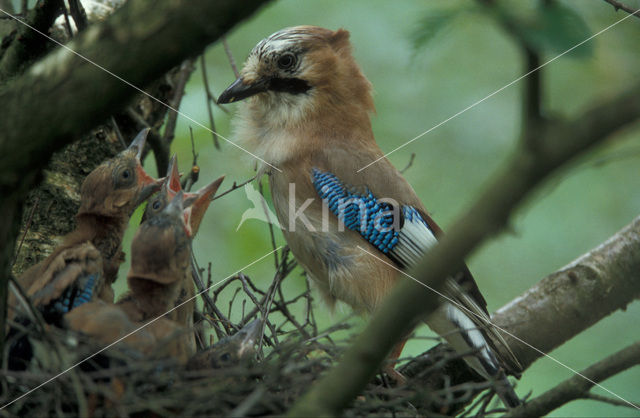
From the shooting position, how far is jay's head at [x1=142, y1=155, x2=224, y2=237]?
359 cm

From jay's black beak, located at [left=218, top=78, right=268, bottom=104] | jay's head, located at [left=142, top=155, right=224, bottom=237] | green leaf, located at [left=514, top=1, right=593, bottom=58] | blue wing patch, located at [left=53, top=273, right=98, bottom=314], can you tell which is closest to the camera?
green leaf, located at [left=514, top=1, right=593, bottom=58]

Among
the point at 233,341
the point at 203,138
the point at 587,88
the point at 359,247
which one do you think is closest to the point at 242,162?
the point at 203,138

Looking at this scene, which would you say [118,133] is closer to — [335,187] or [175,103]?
[175,103]

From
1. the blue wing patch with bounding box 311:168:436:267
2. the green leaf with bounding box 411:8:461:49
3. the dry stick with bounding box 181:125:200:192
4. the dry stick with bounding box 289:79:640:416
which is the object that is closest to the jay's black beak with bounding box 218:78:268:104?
the dry stick with bounding box 181:125:200:192

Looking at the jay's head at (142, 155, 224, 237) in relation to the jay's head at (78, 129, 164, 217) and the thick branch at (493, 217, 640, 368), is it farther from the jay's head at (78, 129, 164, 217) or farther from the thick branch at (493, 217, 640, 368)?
the thick branch at (493, 217, 640, 368)

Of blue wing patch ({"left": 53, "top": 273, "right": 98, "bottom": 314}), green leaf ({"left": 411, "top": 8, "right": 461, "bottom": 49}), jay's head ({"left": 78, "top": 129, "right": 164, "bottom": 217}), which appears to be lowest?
blue wing patch ({"left": 53, "top": 273, "right": 98, "bottom": 314})

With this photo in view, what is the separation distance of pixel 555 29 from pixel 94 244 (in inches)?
102

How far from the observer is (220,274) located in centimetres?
438

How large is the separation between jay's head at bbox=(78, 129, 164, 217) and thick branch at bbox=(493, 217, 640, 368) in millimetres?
2116

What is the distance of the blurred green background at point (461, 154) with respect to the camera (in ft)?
10.0

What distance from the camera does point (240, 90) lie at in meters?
3.98

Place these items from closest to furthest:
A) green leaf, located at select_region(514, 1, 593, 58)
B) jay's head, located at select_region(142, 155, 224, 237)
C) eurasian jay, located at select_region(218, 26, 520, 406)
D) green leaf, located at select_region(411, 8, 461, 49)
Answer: green leaf, located at select_region(514, 1, 593, 58) < green leaf, located at select_region(411, 8, 461, 49) < jay's head, located at select_region(142, 155, 224, 237) < eurasian jay, located at select_region(218, 26, 520, 406)

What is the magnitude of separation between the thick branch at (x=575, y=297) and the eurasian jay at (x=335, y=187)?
0.28m

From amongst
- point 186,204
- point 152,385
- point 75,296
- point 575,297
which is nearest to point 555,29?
point 152,385
